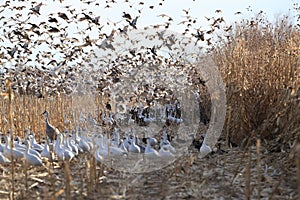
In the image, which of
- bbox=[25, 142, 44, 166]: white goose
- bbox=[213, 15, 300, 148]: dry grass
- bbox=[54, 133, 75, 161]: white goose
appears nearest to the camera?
bbox=[25, 142, 44, 166]: white goose

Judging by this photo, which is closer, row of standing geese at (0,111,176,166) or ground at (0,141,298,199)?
ground at (0,141,298,199)

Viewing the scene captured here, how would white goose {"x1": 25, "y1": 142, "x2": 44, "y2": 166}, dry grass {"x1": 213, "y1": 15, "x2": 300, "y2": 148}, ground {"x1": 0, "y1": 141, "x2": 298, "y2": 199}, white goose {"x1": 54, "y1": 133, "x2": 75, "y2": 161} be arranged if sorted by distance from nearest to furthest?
ground {"x1": 0, "y1": 141, "x2": 298, "y2": 199}
white goose {"x1": 25, "y1": 142, "x2": 44, "y2": 166}
white goose {"x1": 54, "y1": 133, "x2": 75, "y2": 161}
dry grass {"x1": 213, "y1": 15, "x2": 300, "y2": 148}

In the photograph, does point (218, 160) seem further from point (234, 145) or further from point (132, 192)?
point (132, 192)

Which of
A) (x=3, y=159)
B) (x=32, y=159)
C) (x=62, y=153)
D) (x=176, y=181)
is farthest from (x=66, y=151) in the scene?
(x=176, y=181)

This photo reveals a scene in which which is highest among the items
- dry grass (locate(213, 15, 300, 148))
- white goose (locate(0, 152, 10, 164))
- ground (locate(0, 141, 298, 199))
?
dry grass (locate(213, 15, 300, 148))

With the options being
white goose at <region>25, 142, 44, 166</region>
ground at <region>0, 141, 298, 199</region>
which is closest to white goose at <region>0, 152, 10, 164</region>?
ground at <region>0, 141, 298, 199</region>

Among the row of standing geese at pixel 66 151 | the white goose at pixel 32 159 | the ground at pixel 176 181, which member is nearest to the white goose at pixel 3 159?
the row of standing geese at pixel 66 151

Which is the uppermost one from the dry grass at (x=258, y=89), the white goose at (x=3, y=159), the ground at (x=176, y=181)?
the dry grass at (x=258, y=89)

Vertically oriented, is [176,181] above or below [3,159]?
below

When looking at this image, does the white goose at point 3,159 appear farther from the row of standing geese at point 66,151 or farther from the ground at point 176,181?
the ground at point 176,181

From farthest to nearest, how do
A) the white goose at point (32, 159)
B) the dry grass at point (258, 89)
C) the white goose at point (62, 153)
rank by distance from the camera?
the dry grass at point (258, 89), the white goose at point (62, 153), the white goose at point (32, 159)

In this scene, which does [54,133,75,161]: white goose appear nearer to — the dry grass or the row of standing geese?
the row of standing geese

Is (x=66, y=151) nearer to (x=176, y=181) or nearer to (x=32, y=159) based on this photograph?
(x=32, y=159)

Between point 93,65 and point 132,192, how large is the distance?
15.0 ft
